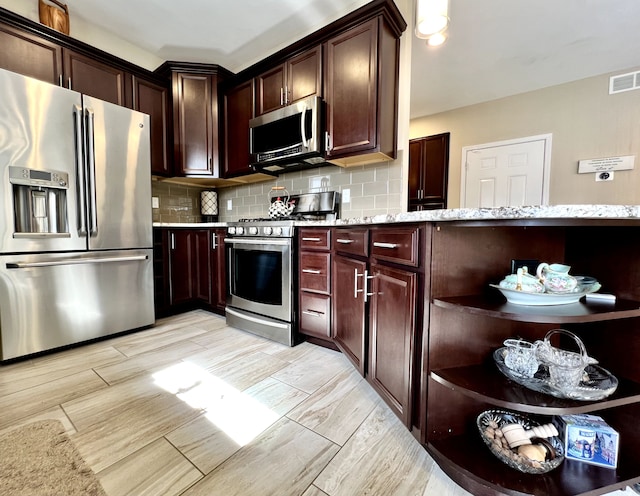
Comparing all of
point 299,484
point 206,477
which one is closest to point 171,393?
point 206,477

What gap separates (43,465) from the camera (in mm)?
923

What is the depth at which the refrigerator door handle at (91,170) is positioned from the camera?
1886mm

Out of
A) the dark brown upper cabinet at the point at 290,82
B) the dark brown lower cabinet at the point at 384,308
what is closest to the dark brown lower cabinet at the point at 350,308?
the dark brown lower cabinet at the point at 384,308

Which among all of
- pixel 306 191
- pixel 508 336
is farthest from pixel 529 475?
pixel 306 191

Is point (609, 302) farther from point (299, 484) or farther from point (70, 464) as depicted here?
point (70, 464)

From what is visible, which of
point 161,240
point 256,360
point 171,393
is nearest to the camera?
point 171,393

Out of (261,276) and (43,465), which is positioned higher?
(261,276)

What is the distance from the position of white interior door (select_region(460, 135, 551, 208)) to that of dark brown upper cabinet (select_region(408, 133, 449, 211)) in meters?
0.29

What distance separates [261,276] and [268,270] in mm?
99

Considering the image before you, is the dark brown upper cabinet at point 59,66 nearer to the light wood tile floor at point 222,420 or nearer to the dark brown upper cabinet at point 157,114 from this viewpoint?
the dark brown upper cabinet at point 157,114

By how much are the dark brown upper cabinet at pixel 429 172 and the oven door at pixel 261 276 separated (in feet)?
9.91

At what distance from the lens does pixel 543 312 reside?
779mm

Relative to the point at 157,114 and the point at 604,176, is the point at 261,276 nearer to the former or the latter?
the point at 157,114

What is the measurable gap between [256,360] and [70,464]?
93 cm
